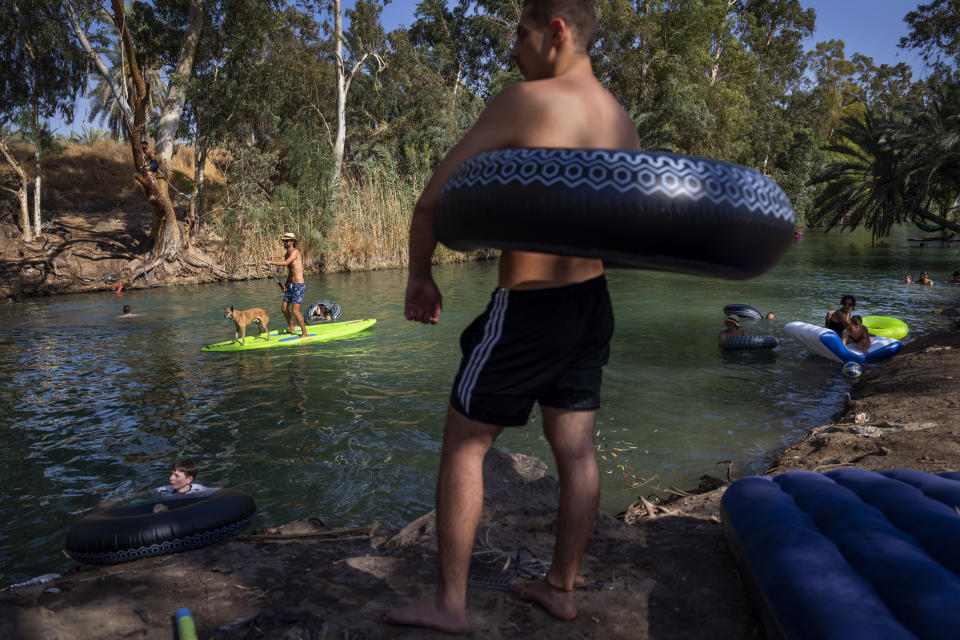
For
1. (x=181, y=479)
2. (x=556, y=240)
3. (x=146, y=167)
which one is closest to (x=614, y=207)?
(x=556, y=240)

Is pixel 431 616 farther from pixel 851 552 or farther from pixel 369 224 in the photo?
pixel 369 224

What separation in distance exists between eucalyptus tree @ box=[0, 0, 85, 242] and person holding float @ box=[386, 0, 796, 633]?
2615cm

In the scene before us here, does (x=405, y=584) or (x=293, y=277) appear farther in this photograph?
(x=293, y=277)

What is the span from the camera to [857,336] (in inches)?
425

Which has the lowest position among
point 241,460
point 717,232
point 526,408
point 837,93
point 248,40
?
point 241,460

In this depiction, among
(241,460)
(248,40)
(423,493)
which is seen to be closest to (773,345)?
(423,493)

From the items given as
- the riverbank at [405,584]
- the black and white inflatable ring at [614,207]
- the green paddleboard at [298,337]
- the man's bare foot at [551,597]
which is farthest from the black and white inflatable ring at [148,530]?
the green paddleboard at [298,337]

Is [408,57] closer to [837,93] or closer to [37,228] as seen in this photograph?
[37,228]

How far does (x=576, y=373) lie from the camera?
228cm

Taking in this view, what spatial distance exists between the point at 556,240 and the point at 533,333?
33 centimetres

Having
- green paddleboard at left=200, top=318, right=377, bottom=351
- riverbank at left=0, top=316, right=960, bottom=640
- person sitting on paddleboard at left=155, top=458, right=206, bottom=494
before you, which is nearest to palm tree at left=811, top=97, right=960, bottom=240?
green paddleboard at left=200, top=318, right=377, bottom=351

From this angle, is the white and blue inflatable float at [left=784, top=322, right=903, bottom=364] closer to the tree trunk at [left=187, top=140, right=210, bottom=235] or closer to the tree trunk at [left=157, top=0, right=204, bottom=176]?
the tree trunk at [left=187, top=140, right=210, bottom=235]

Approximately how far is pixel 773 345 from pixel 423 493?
7.54 metres

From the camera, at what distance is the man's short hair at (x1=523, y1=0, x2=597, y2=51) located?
7.19ft
